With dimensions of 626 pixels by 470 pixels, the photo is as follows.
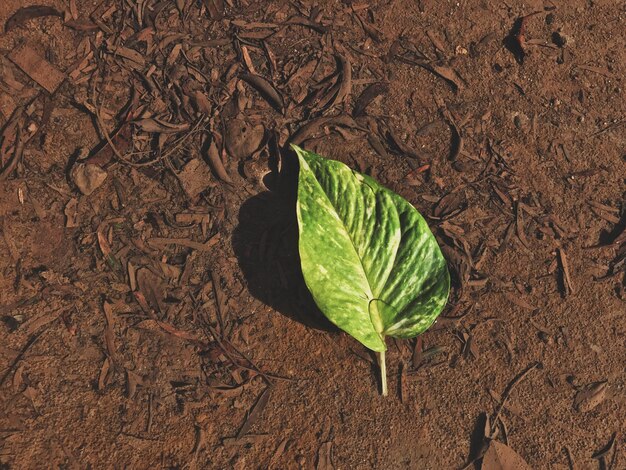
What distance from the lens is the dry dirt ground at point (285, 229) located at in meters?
2.31

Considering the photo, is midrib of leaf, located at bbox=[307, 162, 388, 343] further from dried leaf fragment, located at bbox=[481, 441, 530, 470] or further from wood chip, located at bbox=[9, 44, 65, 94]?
wood chip, located at bbox=[9, 44, 65, 94]

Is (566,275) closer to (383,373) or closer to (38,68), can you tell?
(383,373)

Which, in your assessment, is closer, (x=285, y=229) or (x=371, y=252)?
(x=371, y=252)

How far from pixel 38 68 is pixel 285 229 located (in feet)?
3.69

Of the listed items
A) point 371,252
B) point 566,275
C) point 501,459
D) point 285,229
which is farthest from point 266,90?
point 501,459

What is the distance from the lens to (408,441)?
2.33m

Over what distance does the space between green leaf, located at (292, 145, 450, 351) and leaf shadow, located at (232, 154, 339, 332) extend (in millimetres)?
171

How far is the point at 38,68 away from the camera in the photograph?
8.33 feet

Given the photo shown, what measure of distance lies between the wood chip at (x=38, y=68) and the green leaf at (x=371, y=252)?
0.98 m

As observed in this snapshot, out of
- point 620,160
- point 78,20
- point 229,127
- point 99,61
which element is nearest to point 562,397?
point 620,160

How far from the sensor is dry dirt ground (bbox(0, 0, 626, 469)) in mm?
2309

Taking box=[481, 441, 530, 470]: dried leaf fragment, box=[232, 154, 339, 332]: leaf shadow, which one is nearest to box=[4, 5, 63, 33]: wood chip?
box=[232, 154, 339, 332]: leaf shadow

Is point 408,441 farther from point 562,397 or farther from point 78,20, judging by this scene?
point 78,20

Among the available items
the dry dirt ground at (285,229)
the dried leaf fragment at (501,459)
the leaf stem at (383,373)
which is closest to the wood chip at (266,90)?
the dry dirt ground at (285,229)
